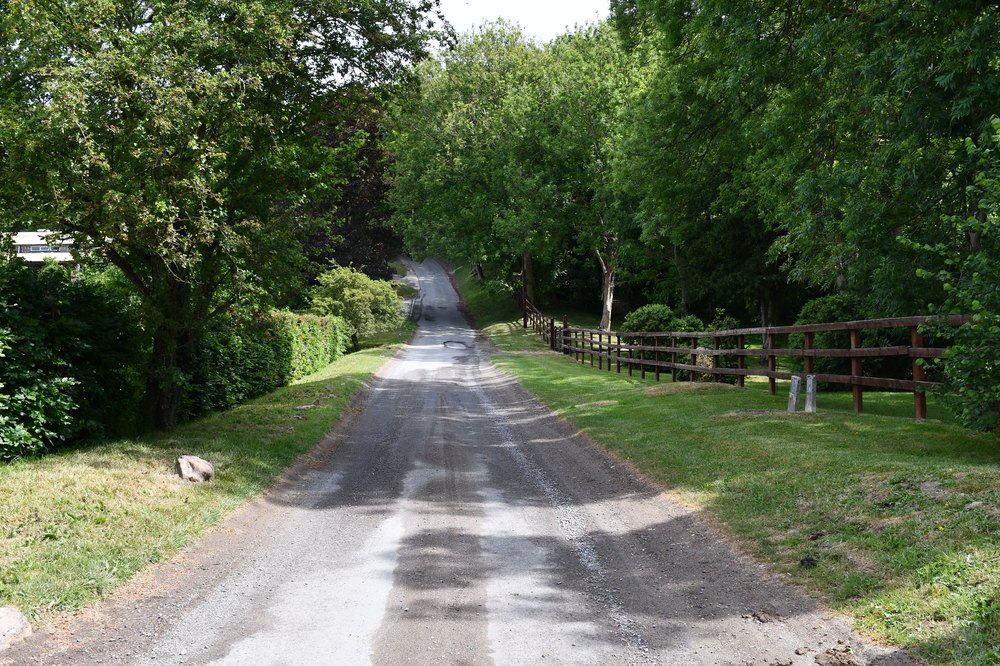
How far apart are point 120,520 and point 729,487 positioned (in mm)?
6062

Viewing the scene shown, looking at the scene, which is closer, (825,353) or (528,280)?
(825,353)

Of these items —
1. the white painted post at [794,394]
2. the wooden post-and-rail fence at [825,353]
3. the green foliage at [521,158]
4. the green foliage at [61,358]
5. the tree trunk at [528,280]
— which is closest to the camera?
the green foliage at [61,358]

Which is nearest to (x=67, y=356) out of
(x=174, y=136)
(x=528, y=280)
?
(x=174, y=136)

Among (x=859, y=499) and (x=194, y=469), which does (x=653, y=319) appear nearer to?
(x=194, y=469)

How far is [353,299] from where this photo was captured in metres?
35.8

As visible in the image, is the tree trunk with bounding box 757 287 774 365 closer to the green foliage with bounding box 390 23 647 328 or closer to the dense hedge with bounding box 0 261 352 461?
the green foliage with bounding box 390 23 647 328

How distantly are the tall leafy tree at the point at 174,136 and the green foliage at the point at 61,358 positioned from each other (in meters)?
0.46

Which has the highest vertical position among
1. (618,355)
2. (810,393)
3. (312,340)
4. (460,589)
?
(312,340)

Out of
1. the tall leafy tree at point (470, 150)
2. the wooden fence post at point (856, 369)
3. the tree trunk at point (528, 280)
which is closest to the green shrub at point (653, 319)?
the wooden fence post at point (856, 369)

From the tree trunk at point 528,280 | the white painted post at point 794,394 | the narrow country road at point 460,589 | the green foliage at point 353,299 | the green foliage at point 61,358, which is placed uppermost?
the tree trunk at point 528,280

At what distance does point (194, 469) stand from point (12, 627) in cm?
407

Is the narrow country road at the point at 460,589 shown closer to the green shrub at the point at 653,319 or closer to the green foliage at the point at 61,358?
the green foliage at the point at 61,358

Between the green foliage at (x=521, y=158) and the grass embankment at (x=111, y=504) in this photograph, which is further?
the green foliage at (x=521, y=158)

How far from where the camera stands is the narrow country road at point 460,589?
179 inches
